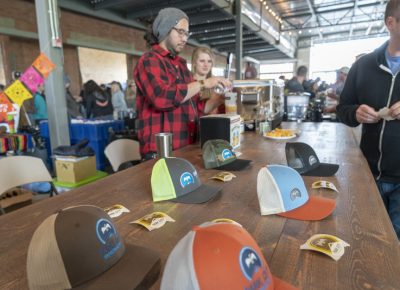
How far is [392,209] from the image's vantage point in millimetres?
1506

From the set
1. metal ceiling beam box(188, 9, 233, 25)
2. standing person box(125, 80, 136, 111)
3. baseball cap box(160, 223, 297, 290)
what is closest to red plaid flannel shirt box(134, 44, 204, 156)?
baseball cap box(160, 223, 297, 290)

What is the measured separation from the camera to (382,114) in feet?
4.42

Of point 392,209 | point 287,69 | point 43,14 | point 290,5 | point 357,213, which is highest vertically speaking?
point 290,5

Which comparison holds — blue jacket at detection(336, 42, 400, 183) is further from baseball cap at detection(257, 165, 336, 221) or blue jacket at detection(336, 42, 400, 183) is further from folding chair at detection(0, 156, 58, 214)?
folding chair at detection(0, 156, 58, 214)

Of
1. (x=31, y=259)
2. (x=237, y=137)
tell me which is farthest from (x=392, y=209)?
(x=31, y=259)

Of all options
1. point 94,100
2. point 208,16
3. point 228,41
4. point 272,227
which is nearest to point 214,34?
point 228,41

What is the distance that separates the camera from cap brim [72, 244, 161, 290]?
0.45 m

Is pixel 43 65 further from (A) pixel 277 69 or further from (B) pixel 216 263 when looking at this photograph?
(A) pixel 277 69

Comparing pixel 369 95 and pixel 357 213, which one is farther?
pixel 369 95

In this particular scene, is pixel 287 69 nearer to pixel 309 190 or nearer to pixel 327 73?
pixel 327 73

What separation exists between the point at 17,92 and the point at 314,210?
2.72 meters

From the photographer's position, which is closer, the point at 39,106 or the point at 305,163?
the point at 305,163

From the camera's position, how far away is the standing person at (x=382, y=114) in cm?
144

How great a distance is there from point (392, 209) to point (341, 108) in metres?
0.64
